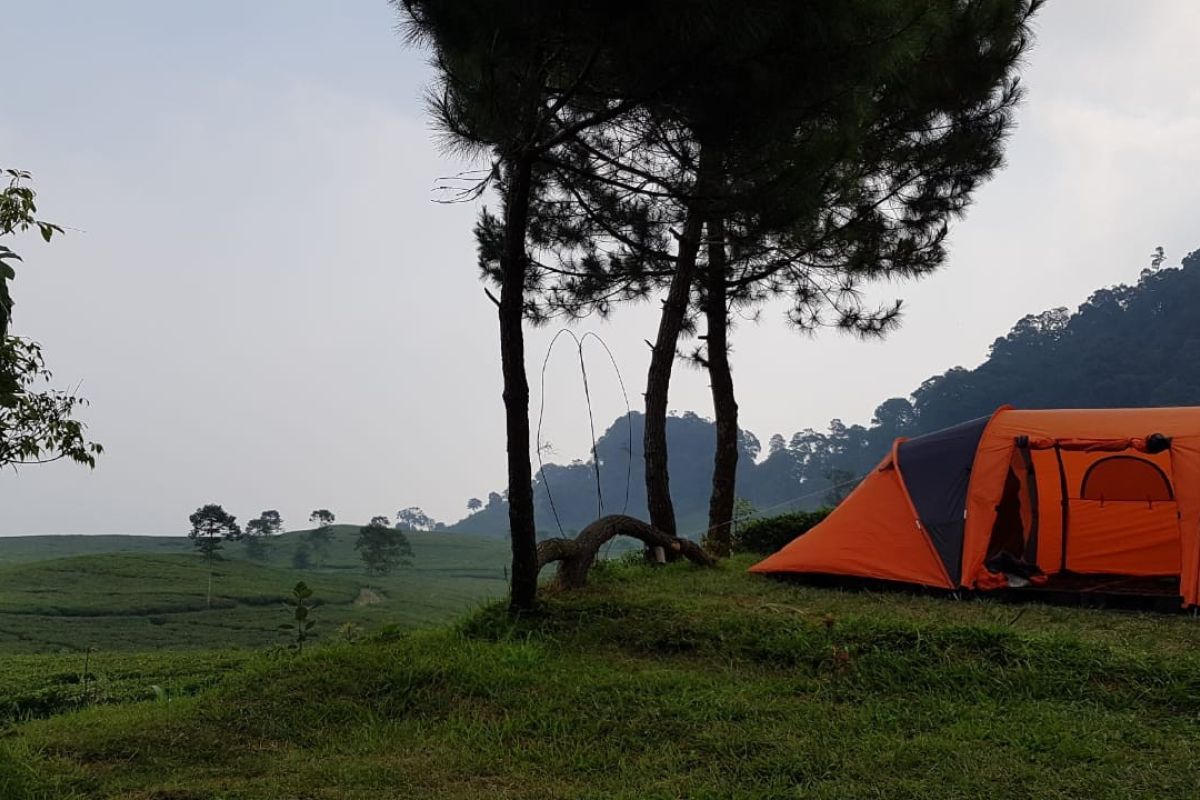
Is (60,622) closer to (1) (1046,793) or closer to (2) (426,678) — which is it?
(2) (426,678)

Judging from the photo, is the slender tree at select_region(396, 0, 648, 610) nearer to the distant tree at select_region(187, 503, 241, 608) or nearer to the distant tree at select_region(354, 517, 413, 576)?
the distant tree at select_region(187, 503, 241, 608)

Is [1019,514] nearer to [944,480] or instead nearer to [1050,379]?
[944,480]

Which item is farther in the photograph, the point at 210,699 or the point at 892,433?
the point at 892,433

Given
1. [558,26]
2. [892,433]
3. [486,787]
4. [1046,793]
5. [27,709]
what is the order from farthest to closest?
[892,433] → [27,709] → [558,26] → [486,787] → [1046,793]

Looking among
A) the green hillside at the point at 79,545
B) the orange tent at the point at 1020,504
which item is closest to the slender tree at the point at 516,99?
the orange tent at the point at 1020,504

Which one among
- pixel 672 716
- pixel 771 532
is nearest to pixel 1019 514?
pixel 771 532

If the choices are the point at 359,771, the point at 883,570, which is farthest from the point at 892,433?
the point at 359,771

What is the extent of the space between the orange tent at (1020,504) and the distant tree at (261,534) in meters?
45.1

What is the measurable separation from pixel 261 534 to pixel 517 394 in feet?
156

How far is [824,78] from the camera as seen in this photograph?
18.1 feet

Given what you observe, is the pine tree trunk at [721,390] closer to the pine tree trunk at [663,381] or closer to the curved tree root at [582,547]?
the pine tree trunk at [663,381]

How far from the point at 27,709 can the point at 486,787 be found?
3.83 m

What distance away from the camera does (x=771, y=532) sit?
11836 mm

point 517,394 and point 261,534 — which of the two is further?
point 261,534
